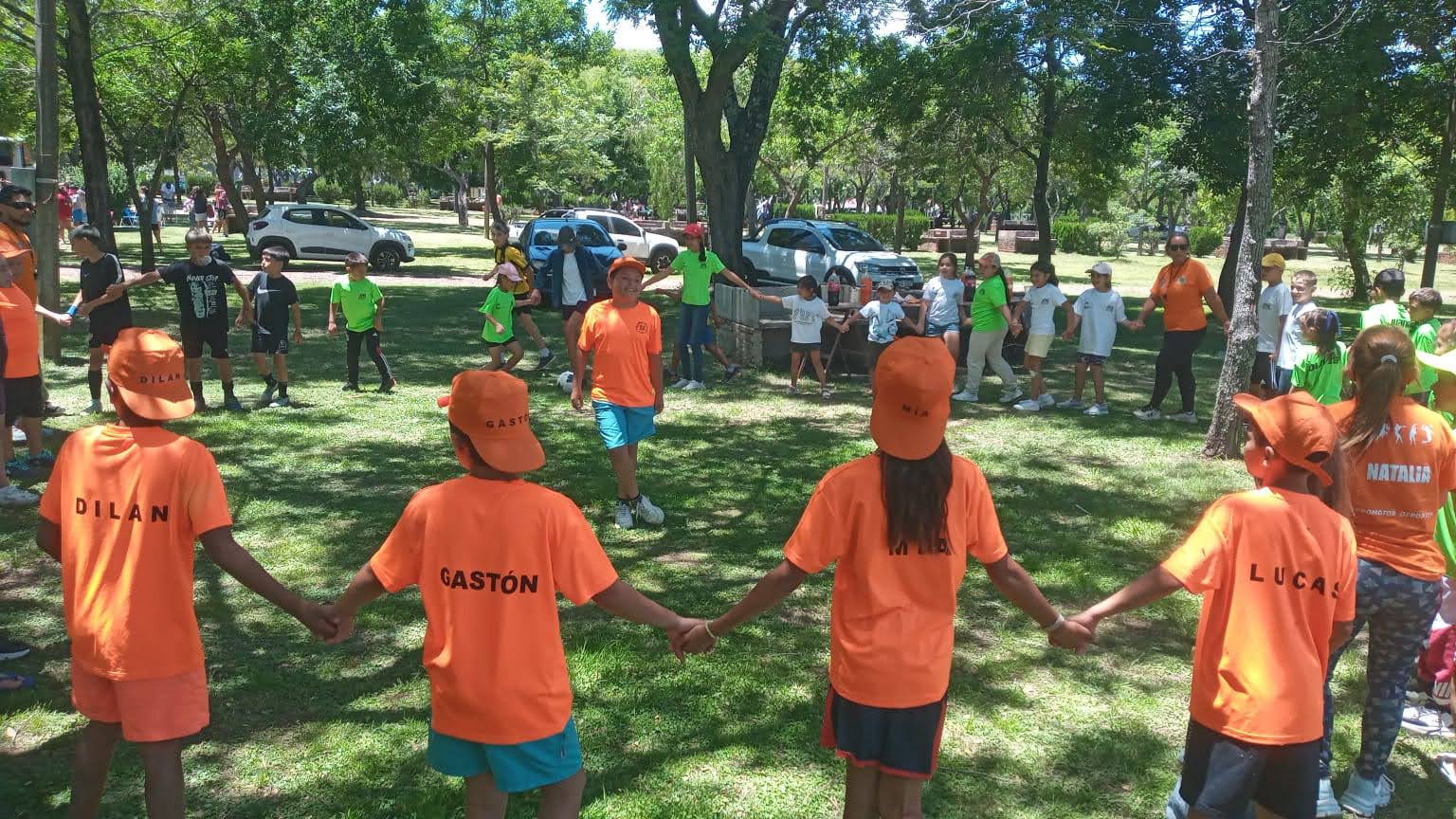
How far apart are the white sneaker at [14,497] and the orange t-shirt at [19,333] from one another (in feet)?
2.36

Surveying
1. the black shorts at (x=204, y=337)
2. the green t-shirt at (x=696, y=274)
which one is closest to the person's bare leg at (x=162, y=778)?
the black shorts at (x=204, y=337)

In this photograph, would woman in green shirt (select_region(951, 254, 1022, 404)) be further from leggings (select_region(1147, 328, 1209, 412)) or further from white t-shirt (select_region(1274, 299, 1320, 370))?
white t-shirt (select_region(1274, 299, 1320, 370))

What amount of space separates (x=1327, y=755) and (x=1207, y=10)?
1757 cm

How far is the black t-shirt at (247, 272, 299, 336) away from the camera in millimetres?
10859

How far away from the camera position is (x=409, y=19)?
18.4 metres

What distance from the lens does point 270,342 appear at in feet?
36.0

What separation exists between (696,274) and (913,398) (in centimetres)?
926

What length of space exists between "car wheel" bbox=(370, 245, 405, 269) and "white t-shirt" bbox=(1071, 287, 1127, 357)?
18.7m

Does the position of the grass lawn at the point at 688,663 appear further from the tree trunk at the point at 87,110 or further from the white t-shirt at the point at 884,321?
the tree trunk at the point at 87,110

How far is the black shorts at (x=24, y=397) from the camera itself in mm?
7301

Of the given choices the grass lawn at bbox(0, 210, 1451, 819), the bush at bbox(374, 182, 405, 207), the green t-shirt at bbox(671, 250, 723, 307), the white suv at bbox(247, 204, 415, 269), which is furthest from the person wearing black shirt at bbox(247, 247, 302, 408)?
the bush at bbox(374, 182, 405, 207)

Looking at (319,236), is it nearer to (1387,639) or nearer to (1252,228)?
(1252,228)

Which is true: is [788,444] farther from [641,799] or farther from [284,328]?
[641,799]

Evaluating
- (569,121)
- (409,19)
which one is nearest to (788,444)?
(409,19)
